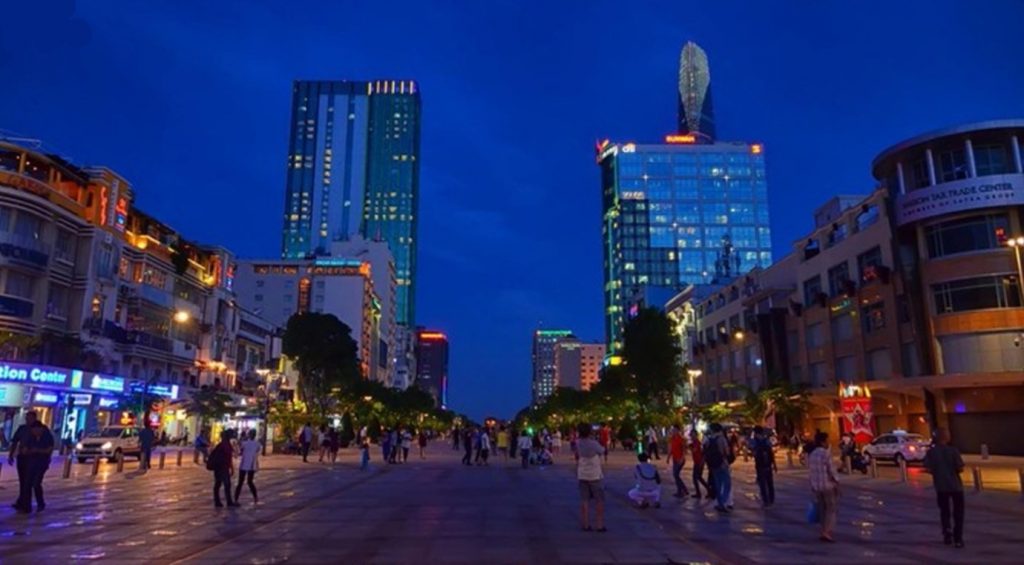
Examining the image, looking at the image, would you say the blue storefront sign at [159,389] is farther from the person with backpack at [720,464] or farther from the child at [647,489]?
the person with backpack at [720,464]

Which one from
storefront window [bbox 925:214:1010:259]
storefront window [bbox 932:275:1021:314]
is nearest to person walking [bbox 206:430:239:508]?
storefront window [bbox 932:275:1021:314]

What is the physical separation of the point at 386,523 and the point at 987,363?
1749 inches

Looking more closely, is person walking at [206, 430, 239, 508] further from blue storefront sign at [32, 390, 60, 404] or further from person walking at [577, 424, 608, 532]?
blue storefront sign at [32, 390, 60, 404]

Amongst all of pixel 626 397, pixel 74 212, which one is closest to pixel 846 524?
pixel 74 212

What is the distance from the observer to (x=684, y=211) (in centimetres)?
16488

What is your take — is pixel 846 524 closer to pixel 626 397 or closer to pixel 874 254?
pixel 874 254

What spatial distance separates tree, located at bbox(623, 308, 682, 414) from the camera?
63.3 meters

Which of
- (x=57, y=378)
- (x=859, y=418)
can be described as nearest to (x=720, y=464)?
(x=859, y=418)

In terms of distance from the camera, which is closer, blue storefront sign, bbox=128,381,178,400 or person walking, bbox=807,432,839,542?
person walking, bbox=807,432,839,542

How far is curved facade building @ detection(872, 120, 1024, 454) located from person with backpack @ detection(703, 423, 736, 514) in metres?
35.9

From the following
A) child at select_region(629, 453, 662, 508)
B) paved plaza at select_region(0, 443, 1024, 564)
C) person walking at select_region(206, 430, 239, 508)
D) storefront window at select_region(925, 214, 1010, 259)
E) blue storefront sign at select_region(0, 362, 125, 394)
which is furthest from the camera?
storefront window at select_region(925, 214, 1010, 259)

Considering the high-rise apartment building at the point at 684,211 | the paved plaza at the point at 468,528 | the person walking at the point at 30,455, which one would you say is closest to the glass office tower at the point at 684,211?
the high-rise apartment building at the point at 684,211

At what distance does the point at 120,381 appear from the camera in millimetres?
50969

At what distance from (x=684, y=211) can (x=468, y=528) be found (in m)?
157
